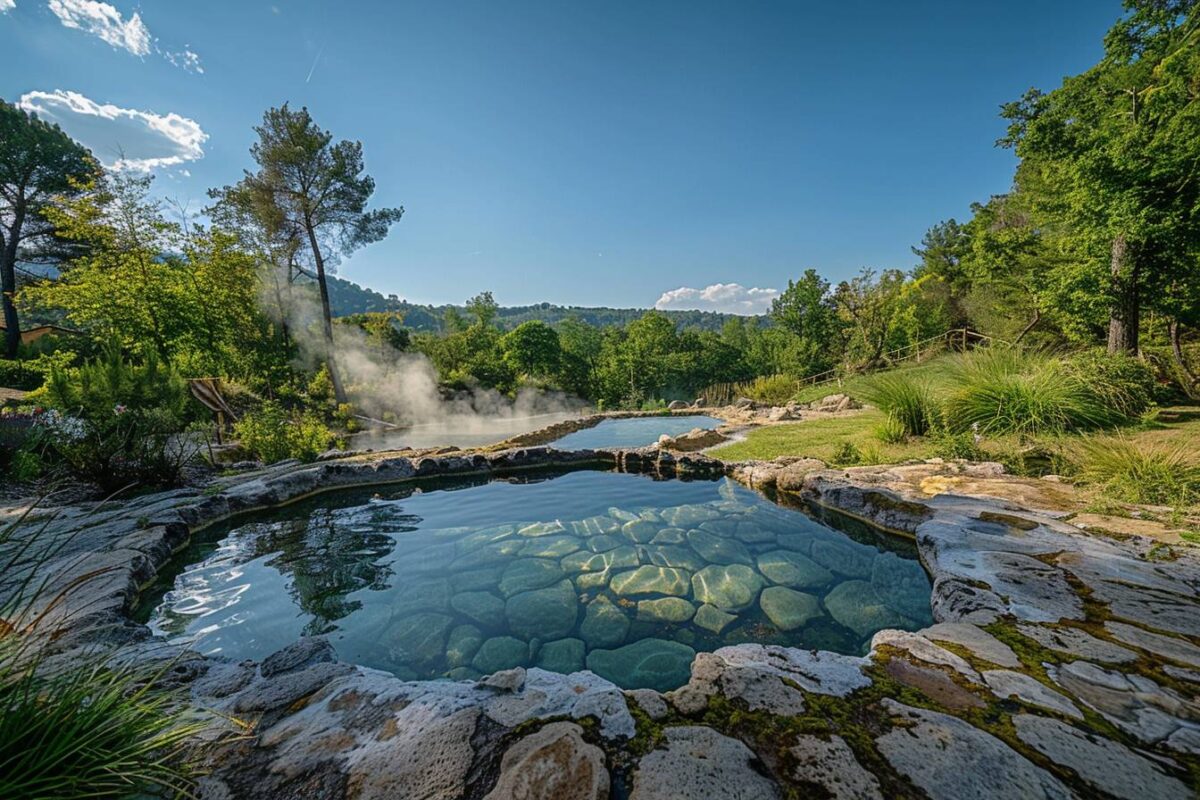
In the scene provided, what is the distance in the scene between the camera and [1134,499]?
304 cm

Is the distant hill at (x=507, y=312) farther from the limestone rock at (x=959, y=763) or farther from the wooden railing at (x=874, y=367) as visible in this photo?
the limestone rock at (x=959, y=763)

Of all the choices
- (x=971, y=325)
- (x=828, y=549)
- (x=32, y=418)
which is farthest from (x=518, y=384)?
(x=971, y=325)

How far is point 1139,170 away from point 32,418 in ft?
55.8

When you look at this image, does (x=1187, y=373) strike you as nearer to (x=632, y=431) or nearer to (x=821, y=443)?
(x=821, y=443)

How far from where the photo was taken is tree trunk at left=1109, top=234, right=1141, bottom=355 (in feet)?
22.7

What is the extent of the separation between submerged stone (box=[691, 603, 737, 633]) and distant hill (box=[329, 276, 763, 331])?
213 ft

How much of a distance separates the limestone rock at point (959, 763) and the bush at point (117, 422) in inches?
244

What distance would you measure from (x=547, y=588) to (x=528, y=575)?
237mm

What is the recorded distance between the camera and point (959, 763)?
1.06 m

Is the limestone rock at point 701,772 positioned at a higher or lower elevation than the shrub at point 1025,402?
lower

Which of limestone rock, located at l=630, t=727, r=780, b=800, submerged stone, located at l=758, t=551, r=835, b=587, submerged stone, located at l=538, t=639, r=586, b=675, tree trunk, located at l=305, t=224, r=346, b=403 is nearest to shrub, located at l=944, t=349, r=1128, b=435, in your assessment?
submerged stone, located at l=758, t=551, r=835, b=587

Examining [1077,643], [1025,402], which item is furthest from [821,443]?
[1077,643]

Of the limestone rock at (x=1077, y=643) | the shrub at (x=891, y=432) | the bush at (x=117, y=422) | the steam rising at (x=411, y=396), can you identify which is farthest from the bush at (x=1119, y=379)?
the bush at (x=117, y=422)

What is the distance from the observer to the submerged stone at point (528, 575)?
9.16ft
